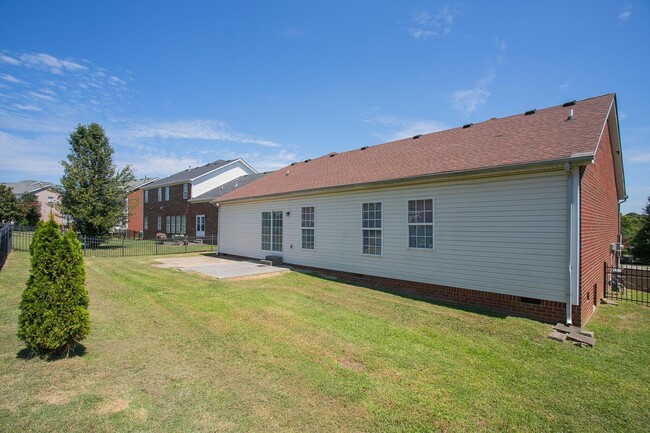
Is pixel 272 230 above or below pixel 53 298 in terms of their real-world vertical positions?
above

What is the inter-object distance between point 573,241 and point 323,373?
5.61 metres

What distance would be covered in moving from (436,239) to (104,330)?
7.49 m

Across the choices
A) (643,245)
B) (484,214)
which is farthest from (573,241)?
(643,245)

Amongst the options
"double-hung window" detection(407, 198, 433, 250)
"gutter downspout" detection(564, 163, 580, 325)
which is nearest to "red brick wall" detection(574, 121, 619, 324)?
"gutter downspout" detection(564, 163, 580, 325)

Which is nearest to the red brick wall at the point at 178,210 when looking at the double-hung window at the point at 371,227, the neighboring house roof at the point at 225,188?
the neighboring house roof at the point at 225,188

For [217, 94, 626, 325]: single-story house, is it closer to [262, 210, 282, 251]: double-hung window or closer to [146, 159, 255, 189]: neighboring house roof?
[262, 210, 282, 251]: double-hung window

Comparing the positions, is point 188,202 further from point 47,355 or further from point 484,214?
point 484,214

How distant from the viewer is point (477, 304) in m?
7.77

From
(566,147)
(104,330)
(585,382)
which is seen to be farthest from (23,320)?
(566,147)

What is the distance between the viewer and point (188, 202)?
29.7 m

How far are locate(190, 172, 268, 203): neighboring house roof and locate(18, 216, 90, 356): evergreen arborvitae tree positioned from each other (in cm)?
2332

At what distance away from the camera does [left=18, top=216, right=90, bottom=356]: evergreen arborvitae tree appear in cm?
425

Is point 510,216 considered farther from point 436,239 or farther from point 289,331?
point 289,331

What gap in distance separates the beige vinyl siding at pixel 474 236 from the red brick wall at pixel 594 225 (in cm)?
63
